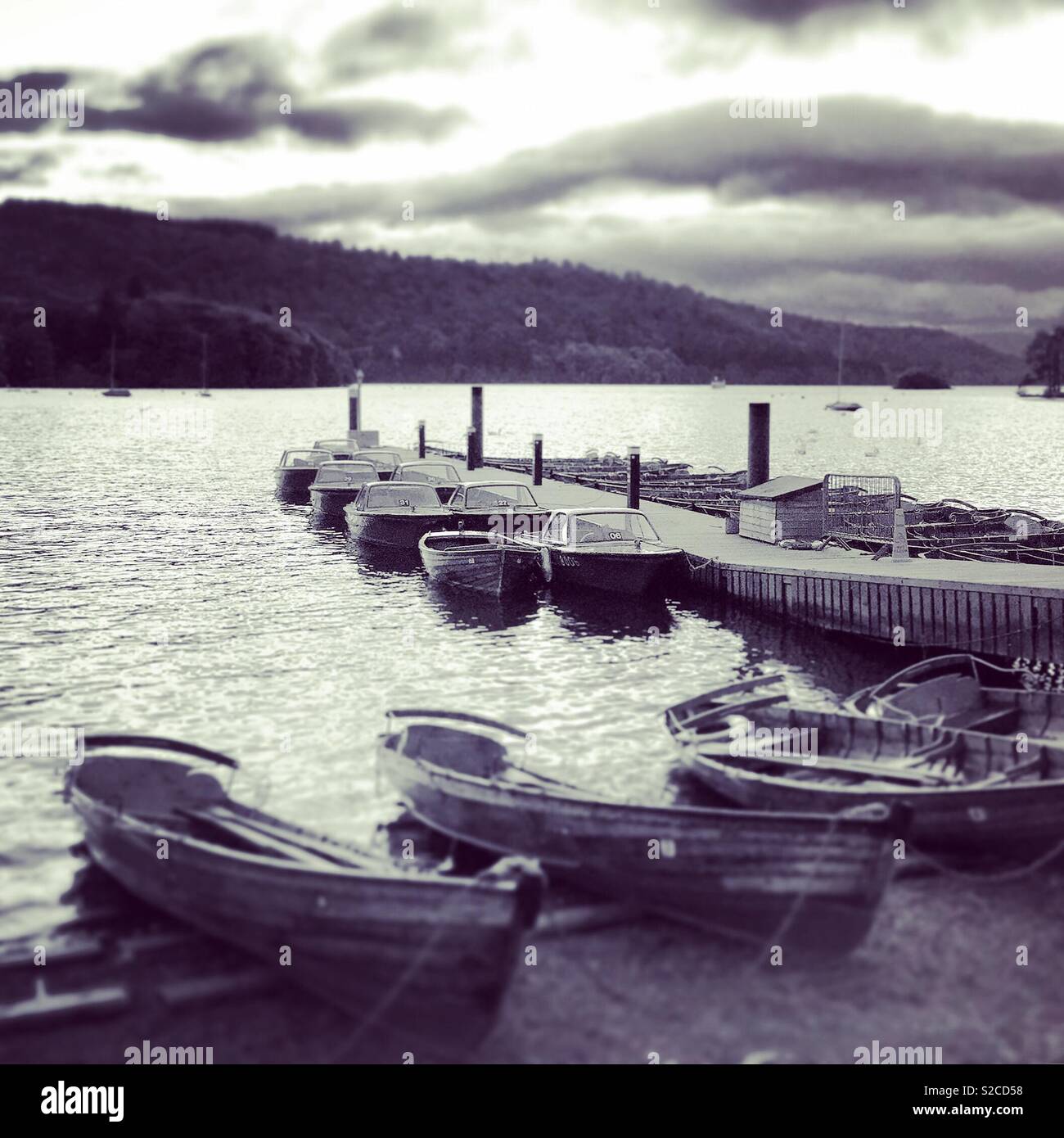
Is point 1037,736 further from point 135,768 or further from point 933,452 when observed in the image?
point 933,452

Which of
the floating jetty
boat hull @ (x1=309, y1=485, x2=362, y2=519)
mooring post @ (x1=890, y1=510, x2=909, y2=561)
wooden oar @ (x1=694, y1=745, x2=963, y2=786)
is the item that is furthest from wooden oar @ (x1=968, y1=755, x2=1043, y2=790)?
boat hull @ (x1=309, y1=485, x2=362, y2=519)

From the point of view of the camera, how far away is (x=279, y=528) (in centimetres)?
4541

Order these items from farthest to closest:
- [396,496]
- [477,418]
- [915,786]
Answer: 1. [477,418]
2. [396,496]
3. [915,786]

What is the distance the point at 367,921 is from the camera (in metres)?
9.17

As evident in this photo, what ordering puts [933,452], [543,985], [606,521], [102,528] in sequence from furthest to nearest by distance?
[933,452]
[102,528]
[606,521]
[543,985]

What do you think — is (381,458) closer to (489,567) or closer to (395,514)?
(395,514)

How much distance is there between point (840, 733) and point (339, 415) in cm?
17924

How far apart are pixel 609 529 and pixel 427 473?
52.2ft

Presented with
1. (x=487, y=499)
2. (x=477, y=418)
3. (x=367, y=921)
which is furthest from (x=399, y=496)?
(x=367, y=921)

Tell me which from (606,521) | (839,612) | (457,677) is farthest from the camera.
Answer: (606,521)

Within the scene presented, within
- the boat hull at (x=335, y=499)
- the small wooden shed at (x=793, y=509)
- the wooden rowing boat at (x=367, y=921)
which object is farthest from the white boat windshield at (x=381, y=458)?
the wooden rowing boat at (x=367, y=921)

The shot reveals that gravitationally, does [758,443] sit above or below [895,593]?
above

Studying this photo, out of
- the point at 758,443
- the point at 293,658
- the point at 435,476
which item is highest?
the point at 758,443
